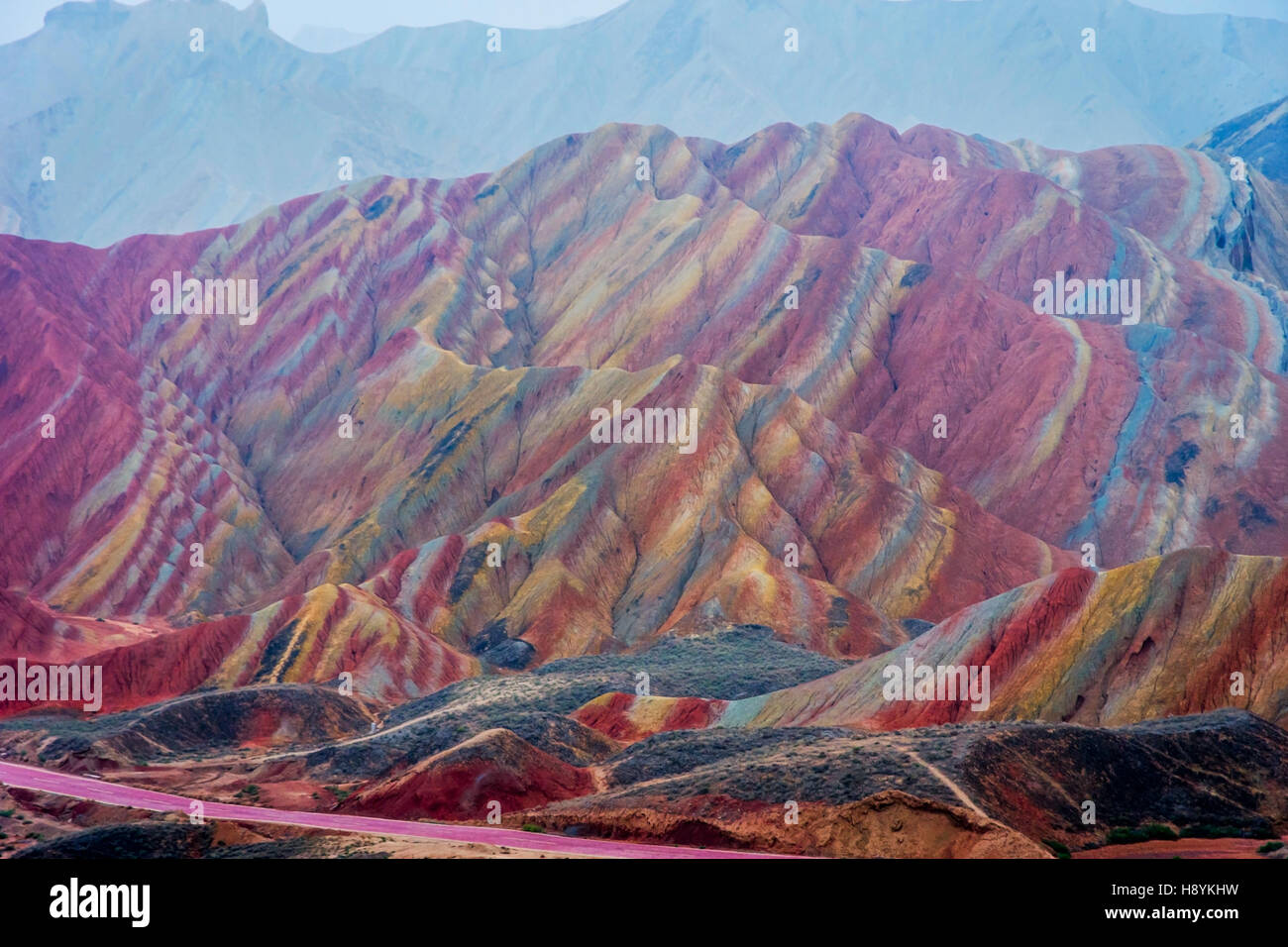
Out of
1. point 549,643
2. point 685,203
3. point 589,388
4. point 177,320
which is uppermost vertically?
point 685,203

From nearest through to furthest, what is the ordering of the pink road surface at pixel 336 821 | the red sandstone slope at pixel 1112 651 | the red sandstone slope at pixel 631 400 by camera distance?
1. the pink road surface at pixel 336 821
2. the red sandstone slope at pixel 1112 651
3. the red sandstone slope at pixel 631 400

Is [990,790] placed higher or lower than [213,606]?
lower

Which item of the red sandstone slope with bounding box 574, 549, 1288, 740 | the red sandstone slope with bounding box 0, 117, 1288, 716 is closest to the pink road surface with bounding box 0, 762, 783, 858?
the red sandstone slope with bounding box 574, 549, 1288, 740

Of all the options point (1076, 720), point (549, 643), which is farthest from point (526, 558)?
point (1076, 720)

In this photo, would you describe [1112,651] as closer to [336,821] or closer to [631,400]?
[336,821]

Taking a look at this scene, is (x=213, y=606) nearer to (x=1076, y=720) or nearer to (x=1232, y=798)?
(x=1076, y=720)

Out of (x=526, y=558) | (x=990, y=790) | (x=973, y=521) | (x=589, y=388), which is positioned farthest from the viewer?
(x=589, y=388)

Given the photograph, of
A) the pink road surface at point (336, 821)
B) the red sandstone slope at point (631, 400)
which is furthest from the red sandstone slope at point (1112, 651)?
the red sandstone slope at point (631, 400)

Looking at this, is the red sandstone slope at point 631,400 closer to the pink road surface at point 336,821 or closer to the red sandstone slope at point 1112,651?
the pink road surface at point 336,821
